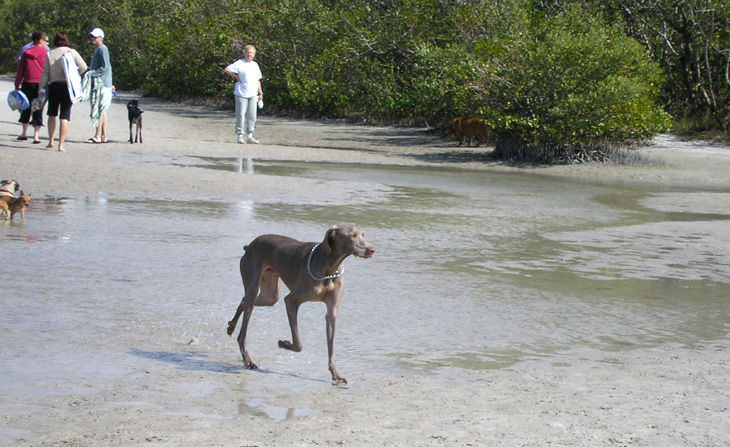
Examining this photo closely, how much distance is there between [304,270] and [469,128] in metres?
16.4

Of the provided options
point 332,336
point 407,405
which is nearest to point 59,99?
point 332,336

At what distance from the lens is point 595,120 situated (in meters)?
18.7

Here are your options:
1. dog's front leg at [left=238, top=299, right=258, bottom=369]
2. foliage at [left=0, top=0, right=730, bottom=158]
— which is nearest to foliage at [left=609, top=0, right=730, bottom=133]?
foliage at [left=0, top=0, right=730, bottom=158]

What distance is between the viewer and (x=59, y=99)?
16297 millimetres

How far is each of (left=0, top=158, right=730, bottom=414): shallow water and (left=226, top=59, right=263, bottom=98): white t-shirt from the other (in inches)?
274

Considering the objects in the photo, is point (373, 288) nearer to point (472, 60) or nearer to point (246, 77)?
point (246, 77)

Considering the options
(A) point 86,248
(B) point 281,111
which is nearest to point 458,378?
(A) point 86,248

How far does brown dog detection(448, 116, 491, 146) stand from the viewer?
21.5 meters

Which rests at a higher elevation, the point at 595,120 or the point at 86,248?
the point at 595,120

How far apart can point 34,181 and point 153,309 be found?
7.26m

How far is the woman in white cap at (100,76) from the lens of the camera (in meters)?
17.4

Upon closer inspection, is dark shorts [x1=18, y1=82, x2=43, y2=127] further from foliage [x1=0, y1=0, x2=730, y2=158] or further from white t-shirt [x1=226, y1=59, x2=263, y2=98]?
foliage [x1=0, y1=0, x2=730, y2=158]

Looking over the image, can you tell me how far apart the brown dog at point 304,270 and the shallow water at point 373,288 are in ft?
0.91

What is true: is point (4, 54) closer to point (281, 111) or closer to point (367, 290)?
point (281, 111)
